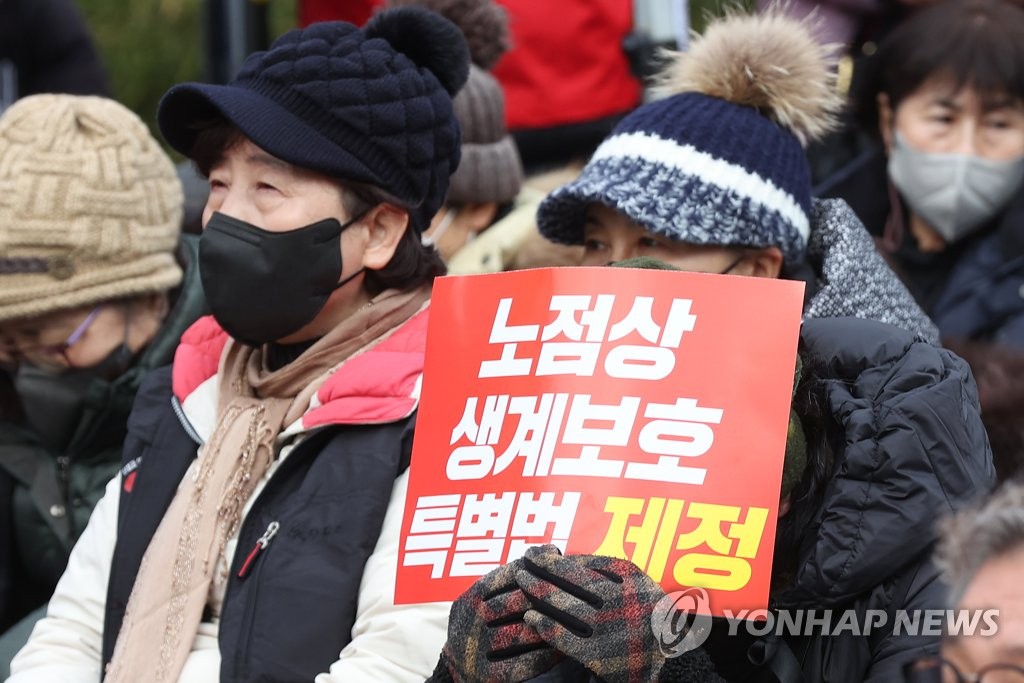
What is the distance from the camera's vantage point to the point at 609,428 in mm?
1989

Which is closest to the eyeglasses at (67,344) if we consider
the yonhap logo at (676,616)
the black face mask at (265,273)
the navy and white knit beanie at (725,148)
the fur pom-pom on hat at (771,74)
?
the black face mask at (265,273)

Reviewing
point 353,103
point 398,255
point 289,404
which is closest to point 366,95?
point 353,103

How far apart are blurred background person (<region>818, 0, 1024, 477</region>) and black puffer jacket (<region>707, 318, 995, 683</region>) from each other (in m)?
1.57

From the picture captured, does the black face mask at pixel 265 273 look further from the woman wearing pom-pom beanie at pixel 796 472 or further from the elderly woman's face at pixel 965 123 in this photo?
the elderly woman's face at pixel 965 123

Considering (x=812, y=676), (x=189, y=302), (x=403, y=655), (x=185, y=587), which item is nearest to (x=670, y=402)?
Result: (x=812, y=676)

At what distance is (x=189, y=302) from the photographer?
3.62 metres

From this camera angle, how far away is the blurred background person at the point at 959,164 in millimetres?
3834

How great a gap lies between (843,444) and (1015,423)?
818 millimetres

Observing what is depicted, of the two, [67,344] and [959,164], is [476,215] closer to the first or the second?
[67,344]

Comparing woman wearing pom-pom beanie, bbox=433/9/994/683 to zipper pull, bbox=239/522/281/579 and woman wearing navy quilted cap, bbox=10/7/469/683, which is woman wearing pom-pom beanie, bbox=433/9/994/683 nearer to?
woman wearing navy quilted cap, bbox=10/7/469/683

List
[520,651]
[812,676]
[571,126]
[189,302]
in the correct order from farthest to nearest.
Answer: [571,126], [189,302], [812,676], [520,651]

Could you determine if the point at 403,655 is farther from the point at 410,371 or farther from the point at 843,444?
the point at 843,444

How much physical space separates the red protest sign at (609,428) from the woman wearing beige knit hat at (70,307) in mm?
1606

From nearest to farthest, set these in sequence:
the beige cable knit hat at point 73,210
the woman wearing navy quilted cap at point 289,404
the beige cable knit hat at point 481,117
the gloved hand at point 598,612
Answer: the gloved hand at point 598,612 < the woman wearing navy quilted cap at point 289,404 < the beige cable knit hat at point 73,210 < the beige cable knit hat at point 481,117
